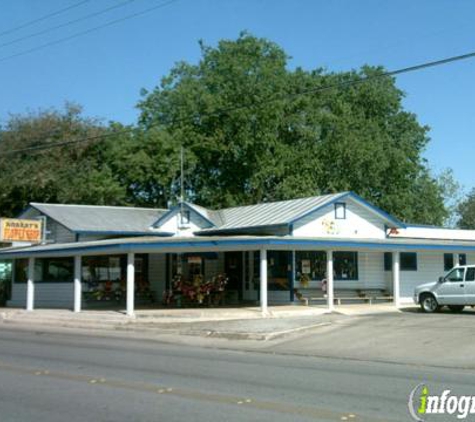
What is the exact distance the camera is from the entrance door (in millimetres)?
31534

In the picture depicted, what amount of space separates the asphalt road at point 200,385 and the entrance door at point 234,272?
14425 mm

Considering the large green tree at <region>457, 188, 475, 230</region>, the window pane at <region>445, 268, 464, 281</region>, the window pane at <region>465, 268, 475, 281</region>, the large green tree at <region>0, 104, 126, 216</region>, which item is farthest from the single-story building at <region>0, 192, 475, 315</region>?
the large green tree at <region>457, 188, 475, 230</region>

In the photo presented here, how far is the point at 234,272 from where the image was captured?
105ft

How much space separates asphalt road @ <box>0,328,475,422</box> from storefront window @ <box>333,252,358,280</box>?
13870 mm

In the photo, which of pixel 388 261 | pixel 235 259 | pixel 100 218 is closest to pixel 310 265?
pixel 235 259

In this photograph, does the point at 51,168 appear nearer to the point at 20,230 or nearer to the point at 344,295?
the point at 20,230

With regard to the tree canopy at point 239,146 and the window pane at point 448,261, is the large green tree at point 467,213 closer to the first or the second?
the tree canopy at point 239,146

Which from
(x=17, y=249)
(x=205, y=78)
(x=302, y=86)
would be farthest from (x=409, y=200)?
(x=17, y=249)

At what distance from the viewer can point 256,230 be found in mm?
30328

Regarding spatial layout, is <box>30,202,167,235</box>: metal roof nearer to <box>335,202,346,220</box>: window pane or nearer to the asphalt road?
<box>335,202,346,220</box>: window pane

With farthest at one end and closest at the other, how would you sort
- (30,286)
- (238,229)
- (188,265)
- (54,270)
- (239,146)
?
(239,146) < (188,265) < (54,270) < (238,229) < (30,286)

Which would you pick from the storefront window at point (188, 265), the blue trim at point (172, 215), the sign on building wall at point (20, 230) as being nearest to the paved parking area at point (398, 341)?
the storefront window at point (188, 265)

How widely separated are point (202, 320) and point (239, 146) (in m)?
27.0

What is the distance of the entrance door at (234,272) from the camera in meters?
31.5
